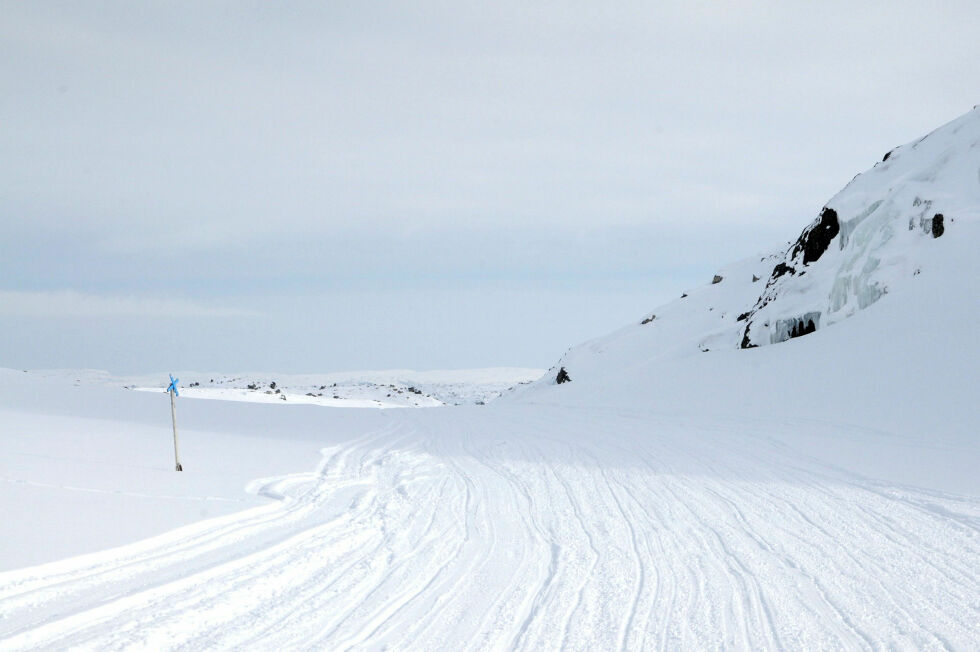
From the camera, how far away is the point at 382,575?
5.74 meters

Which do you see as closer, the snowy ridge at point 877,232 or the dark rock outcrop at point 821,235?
the snowy ridge at point 877,232

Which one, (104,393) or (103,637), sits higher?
(104,393)

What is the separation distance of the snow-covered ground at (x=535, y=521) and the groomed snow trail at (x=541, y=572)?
28mm

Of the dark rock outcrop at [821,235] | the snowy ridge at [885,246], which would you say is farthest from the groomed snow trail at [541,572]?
the dark rock outcrop at [821,235]

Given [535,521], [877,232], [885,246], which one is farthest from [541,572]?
[877,232]

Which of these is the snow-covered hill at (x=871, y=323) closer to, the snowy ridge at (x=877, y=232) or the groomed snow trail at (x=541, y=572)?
the snowy ridge at (x=877, y=232)

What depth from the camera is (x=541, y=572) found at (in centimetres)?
578

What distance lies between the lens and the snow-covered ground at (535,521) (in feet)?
15.2

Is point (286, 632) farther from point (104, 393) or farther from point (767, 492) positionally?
point (104, 393)

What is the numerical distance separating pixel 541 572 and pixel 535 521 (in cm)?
182

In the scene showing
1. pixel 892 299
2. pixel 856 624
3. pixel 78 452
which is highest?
pixel 892 299

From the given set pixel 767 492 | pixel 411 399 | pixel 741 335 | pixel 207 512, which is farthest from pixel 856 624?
pixel 411 399

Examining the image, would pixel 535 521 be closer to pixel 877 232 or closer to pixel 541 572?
pixel 541 572

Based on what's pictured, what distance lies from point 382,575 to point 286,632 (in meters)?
1.30
